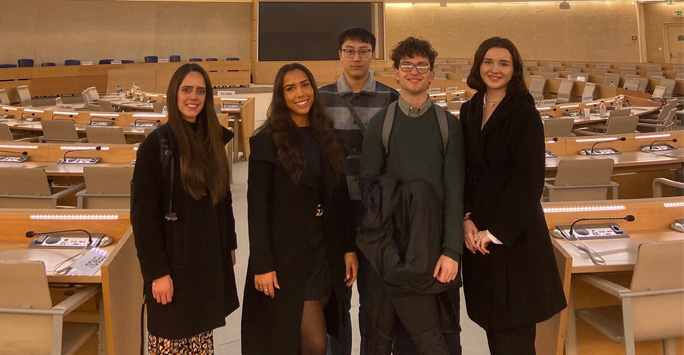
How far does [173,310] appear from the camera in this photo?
7.00ft

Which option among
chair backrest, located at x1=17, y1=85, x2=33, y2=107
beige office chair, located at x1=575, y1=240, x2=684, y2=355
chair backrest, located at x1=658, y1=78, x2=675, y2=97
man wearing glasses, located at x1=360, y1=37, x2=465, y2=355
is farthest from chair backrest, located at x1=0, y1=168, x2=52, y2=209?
chair backrest, located at x1=658, y1=78, x2=675, y2=97

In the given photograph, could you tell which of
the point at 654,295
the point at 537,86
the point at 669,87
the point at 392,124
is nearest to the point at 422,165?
the point at 392,124

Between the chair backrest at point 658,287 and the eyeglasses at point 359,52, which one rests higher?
the eyeglasses at point 359,52

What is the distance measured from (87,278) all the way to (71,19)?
16467mm

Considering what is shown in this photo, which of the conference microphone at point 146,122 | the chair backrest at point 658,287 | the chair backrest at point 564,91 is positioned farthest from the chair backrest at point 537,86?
the chair backrest at point 658,287

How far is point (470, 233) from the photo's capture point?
214cm

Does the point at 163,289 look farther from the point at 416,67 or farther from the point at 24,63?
the point at 24,63

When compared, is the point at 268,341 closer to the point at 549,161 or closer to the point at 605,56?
the point at 549,161

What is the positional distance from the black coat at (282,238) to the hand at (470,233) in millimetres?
454

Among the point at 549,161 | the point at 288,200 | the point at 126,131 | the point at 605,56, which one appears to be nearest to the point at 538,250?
the point at 288,200

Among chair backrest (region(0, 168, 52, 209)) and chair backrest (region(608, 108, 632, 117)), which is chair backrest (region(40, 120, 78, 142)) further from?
chair backrest (region(608, 108, 632, 117))

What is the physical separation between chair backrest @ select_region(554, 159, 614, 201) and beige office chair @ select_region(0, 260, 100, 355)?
369 centimetres

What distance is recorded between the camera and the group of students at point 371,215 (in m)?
2.06

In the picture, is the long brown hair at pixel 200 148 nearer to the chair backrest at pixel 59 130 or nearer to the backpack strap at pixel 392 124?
the backpack strap at pixel 392 124
